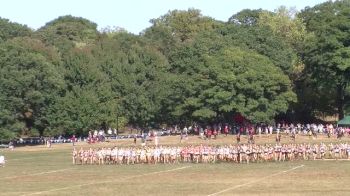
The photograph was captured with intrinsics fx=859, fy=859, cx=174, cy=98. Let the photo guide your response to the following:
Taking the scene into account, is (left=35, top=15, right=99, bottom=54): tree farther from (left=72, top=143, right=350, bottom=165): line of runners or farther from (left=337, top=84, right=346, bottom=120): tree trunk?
(left=72, top=143, right=350, bottom=165): line of runners

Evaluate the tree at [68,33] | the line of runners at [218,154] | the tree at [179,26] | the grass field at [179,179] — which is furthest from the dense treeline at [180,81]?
the grass field at [179,179]

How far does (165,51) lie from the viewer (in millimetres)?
130250

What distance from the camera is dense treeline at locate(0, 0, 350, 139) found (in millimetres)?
91812

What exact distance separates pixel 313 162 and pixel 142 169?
1116 centimetres

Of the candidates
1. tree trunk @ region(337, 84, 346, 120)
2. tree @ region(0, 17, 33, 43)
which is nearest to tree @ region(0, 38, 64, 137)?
tree trunk @ region(337, 84, 346, 120)

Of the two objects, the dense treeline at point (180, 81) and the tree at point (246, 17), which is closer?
the dense treeline at point (180, 81)

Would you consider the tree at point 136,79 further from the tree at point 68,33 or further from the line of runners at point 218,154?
the line of runners at point 218,154

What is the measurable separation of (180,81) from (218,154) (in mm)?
36361

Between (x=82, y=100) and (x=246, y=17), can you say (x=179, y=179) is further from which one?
(x=246, y=17)

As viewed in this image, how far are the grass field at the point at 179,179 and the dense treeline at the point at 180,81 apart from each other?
3127 cm

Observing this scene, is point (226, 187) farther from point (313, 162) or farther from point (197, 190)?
point (313, 162)

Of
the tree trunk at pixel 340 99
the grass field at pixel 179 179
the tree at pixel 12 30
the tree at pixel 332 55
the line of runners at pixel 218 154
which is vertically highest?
the tree at pixel 12 30

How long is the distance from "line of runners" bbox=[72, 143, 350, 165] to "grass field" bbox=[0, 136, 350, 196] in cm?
187

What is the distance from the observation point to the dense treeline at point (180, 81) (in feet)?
301
